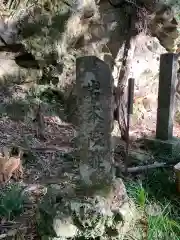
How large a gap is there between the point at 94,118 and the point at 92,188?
0.64m

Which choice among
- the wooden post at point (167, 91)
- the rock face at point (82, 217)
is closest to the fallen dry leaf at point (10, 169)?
the rock face at point (82, 217)

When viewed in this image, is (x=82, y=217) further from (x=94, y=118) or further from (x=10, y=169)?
(x=10, y=169)

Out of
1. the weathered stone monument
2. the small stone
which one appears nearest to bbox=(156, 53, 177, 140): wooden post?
the weathered stone monument

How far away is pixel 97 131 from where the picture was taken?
3.10m

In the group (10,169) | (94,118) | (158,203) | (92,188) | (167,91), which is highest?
(167,91)

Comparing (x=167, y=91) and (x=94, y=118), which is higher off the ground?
(x=167, y=91)

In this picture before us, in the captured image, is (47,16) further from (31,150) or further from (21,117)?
(31,150)

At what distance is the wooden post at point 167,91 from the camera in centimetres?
573

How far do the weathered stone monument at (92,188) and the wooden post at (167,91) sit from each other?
2843 millimetres

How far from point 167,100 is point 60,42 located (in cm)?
220

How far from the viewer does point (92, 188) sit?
3.18 meters

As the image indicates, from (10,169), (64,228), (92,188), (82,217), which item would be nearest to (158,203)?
(92,188)

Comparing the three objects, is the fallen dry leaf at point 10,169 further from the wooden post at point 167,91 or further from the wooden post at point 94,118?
the wooden post at point 167,91

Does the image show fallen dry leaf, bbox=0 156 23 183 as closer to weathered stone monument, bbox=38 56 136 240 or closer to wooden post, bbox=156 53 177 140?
weathered stone monument, bbox=38 56 136 240
